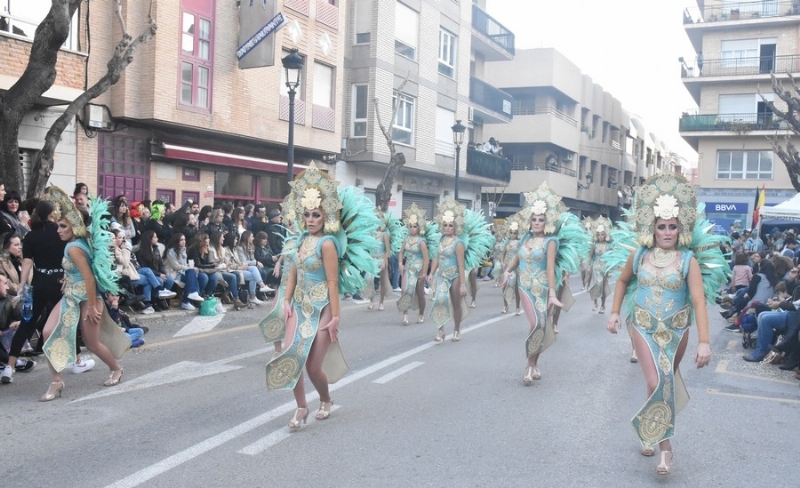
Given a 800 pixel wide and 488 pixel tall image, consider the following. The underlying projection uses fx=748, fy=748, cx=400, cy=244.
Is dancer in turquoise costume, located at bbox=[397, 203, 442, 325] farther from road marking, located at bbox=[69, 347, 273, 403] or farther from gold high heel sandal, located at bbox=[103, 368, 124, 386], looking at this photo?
gold high heel sandal, located at bbox=[103, 368, 124, 386]

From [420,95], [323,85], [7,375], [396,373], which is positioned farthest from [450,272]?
[420,95]

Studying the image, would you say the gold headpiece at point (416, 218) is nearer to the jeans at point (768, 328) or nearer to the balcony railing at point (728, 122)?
the jeans at point (768, 328)

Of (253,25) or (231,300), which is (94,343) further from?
(253,25)

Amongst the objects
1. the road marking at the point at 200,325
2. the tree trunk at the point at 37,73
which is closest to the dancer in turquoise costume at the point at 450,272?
the road marking at the point at 200,325

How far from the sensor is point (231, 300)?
14398 millimetres

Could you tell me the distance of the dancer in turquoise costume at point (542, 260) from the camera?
8.24 m

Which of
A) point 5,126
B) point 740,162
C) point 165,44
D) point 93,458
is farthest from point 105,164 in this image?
point 740,162

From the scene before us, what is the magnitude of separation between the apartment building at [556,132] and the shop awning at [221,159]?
1786 centimetres

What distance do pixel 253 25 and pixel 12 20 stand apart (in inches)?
267

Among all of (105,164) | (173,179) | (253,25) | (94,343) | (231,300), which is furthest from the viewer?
(253,25)

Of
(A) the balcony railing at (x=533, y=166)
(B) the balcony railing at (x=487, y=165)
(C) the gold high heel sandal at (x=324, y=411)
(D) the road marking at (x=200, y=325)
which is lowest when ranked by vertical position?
(D) the road marking at (x=200, y=325)

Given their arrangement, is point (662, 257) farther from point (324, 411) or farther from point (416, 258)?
point (416, 258)

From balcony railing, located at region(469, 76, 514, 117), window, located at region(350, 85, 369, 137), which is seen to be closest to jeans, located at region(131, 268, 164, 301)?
window, located at region(350, 85, 369, 137)

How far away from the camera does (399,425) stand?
248 inches
